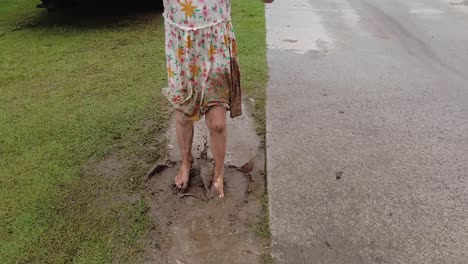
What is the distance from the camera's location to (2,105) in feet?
12.1

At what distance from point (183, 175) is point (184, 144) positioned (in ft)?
0.58

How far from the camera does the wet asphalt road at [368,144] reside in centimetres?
223

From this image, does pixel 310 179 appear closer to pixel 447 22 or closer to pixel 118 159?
pixel 118 159

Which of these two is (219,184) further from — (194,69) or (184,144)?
(194,69)

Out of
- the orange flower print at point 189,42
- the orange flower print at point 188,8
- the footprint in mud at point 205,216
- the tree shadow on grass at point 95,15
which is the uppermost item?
the orange flower print at point 188,8

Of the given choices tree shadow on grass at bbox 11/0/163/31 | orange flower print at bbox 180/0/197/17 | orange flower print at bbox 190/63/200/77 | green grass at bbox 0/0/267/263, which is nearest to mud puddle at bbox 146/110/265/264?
green grass at bbox 0/0/267/263

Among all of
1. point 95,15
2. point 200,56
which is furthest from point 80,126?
point 95,15

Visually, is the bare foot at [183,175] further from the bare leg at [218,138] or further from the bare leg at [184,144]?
the bare leg at [218,138]

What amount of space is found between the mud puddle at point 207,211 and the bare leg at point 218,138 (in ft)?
0.22

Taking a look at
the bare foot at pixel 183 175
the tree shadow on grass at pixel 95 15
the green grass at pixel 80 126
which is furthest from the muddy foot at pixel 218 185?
the tree shadow on grass at pixel 95 15

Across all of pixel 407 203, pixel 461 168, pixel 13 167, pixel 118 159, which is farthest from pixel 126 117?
pixel 461 168

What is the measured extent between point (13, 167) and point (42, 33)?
333 cm

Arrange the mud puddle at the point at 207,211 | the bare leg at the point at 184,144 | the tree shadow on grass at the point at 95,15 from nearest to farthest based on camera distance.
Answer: the mud puddle at the point at 207,211 → the bare leg at the point at 184,144 → the tree shadow on grass at the point at 95,15

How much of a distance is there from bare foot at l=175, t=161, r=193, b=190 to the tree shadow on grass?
3889mm
